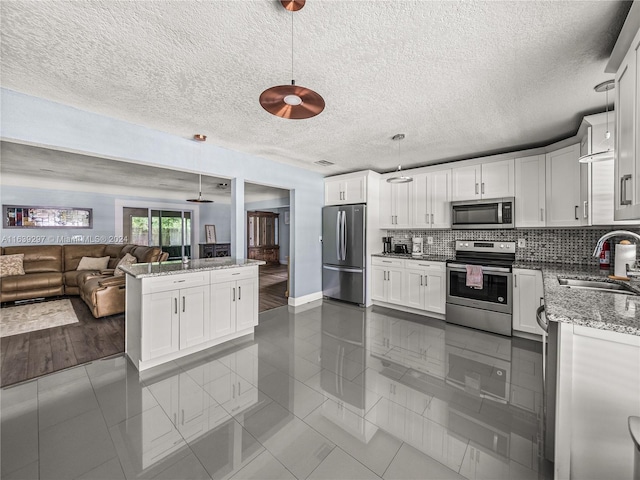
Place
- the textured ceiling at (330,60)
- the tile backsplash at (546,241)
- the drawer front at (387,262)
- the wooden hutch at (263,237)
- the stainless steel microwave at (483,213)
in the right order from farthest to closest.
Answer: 1. the wooden hutch at (263,237)
2. the drawer front at (387,262)
3. the stainless steel microwave at (483,213)
4. the tile backsplash at (546,241)
5. the textured ceiling at (330,60)

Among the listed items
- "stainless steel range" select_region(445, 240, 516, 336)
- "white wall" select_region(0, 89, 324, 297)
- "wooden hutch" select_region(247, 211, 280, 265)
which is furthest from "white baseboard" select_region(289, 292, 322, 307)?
"wooden hutch" select_region(247, 211, 280, 265)

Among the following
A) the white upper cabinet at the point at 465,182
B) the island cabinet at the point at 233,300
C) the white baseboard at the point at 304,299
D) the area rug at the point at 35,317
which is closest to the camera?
the island cabinet at the point at 233,300

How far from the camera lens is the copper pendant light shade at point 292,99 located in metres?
1.37

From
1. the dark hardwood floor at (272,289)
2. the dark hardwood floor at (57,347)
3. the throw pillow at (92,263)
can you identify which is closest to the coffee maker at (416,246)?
the dark hardwood floor at (272,289)

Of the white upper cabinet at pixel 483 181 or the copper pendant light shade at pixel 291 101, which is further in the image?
the white upper cabinet at pixel 483 181

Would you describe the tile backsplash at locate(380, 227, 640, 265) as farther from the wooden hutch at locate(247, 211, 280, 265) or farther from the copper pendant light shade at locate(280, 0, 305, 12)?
the wooden hutch at locate(247, 211, 280, 265)

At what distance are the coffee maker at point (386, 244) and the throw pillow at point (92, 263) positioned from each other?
5.78 meters

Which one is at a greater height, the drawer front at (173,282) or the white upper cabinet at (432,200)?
the white upper cabinet at (432,200)

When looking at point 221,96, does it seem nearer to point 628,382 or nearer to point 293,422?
point 293,422

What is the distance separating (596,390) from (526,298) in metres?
2.54

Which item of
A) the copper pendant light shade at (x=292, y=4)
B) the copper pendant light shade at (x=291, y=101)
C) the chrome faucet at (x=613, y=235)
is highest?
the copper pendant light shade at (x=292, y=4)

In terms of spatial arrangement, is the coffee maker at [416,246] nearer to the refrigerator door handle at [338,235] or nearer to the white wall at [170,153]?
the refrigerator door handle at [338,235]

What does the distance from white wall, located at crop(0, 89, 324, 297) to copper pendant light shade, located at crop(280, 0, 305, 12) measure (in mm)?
2460

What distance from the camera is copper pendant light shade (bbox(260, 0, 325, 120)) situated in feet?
4.49
